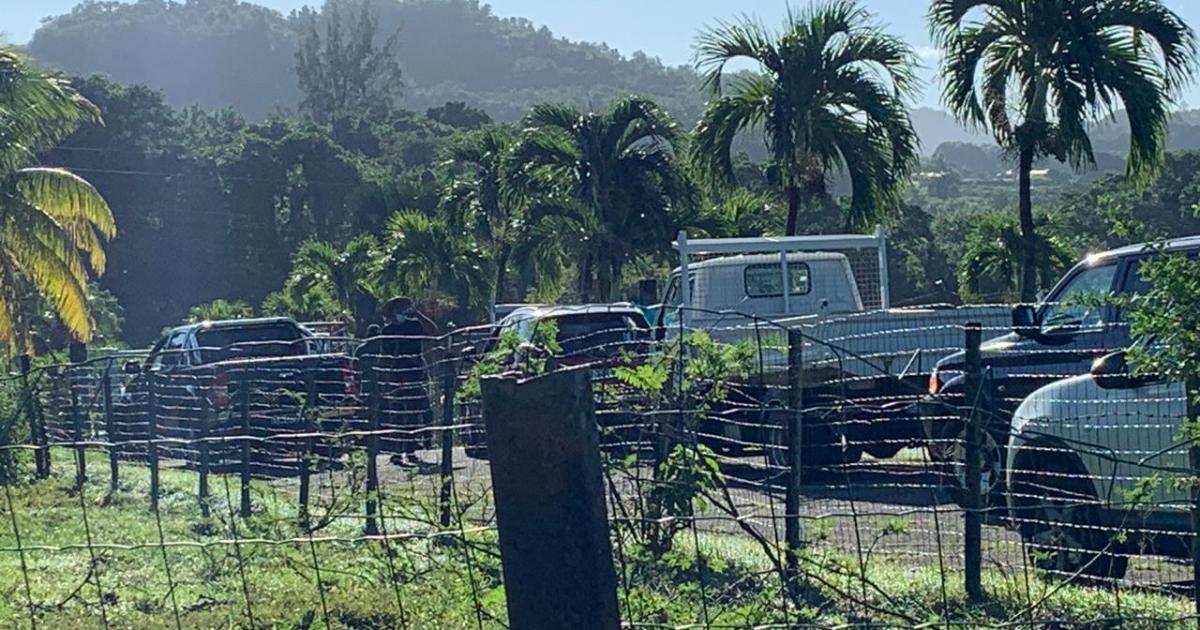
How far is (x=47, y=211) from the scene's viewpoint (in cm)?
1952

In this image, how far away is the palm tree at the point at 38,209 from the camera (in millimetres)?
18219

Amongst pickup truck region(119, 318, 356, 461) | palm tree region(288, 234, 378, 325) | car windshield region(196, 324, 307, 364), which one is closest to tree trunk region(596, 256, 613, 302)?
palm tree region(288, 234, 378, 325)

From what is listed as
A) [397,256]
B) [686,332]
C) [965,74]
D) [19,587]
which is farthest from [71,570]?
[397,256]

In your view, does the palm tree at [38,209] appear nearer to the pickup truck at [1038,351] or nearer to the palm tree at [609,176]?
the palm tree at [609,176]

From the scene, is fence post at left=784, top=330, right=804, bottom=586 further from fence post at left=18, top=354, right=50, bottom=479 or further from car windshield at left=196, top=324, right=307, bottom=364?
car windshield at left=196, top=324, right=307, bottom=364

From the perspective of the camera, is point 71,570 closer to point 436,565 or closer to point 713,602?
point 436,565

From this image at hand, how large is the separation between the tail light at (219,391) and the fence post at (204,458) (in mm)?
107

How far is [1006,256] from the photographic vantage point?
1839 centimetres

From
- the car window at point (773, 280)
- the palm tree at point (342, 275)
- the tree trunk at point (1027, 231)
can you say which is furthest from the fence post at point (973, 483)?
the palm tree at point (342, 275)

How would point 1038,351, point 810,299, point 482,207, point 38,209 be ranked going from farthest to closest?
1. point 482,207
2. point 38,209
3. point 810,299
4. point 1038,351

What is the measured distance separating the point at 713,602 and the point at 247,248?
55879 mm

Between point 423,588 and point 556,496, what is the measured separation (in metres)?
3.72

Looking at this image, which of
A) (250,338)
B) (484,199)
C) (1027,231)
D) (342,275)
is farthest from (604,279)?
(342,275)

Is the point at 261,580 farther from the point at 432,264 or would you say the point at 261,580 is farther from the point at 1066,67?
the point at 432,264
